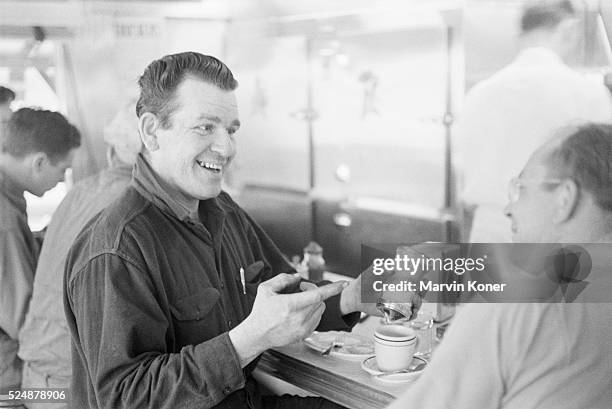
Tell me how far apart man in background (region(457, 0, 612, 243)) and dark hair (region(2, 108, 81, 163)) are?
2.92 feet

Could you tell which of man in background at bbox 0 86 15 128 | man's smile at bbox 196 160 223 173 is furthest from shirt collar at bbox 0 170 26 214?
man's smile at bbox 196 160 223 173

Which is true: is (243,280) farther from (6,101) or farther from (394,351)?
(6,101)

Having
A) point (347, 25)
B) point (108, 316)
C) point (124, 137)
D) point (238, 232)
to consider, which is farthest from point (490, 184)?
point (124, 137)

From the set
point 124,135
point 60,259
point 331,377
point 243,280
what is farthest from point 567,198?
point 60,259

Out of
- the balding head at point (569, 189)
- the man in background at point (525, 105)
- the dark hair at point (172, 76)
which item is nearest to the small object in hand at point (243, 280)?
the dark hair at point (172, 76)

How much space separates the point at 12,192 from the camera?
1.72 meters

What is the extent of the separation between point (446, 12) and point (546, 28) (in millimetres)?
192

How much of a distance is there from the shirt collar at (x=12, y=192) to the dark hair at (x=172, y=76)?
18.8 inches

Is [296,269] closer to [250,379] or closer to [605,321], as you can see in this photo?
[250,379]

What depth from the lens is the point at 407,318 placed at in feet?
4.77

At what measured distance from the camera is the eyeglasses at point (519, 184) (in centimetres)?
118

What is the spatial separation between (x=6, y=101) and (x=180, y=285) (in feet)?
1.99

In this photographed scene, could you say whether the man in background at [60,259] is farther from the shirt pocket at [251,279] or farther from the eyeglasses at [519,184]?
the eyeglasses at [519,184]

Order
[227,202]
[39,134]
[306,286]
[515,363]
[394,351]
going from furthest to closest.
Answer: [39,134]
[227,202]
[306,286]
[394,351]
[515,363]
